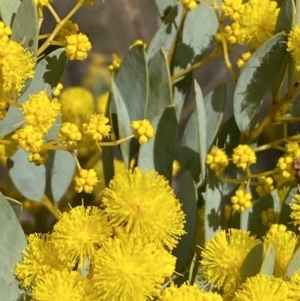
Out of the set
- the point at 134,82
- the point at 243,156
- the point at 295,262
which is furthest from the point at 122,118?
the point at 295,262

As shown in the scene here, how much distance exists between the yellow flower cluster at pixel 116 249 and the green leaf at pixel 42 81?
14 cm

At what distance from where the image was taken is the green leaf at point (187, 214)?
0.64m

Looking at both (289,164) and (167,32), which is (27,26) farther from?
(289,164)

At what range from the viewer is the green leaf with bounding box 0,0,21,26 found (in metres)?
0.61

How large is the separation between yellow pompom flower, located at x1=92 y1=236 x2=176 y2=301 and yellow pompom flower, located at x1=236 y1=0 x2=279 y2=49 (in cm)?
27

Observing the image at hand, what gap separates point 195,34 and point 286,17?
0.50ft

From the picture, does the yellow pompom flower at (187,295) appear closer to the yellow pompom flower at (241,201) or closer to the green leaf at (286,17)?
the yellow pompom flower at (241,201)

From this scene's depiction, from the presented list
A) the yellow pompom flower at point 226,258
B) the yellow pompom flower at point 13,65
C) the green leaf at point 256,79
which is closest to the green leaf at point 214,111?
the green leaf at point 256,79

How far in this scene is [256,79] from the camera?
0.64 metres

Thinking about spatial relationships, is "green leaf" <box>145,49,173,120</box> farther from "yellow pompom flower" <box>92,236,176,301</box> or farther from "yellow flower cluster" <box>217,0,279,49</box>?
"yellow pompom flower" <box>92,236,176,301</box>

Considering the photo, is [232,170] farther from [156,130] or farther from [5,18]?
[5,18]

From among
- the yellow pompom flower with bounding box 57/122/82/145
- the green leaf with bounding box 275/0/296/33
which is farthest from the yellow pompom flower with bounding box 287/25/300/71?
the yellow pompom flower with bounding box 57/122/82/145

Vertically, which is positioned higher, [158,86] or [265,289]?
[158,86]

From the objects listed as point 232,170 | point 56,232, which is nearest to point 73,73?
point 232,170
